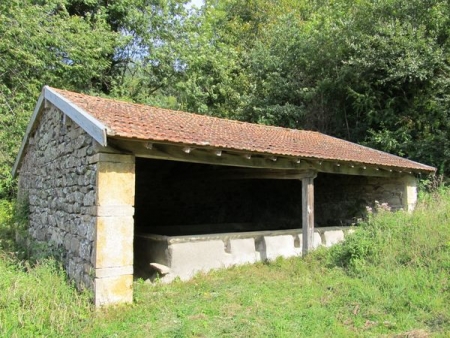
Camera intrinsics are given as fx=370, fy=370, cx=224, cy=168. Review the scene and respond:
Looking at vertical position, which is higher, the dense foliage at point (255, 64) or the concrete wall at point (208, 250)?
the dense foliage at point (255, 64)

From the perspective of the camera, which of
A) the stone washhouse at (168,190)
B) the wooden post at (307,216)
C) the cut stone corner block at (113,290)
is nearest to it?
the cut stone corner block at (113,290)

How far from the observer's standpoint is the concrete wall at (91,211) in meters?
4.56

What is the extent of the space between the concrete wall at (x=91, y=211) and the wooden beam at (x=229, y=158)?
0.21 meters

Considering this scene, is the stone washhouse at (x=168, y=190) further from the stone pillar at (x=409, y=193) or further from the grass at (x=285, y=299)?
the grass at (x=285, y=299)

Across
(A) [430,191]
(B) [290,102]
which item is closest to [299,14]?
(B) [290,102]

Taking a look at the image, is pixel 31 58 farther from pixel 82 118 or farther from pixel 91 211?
pixel 91 211

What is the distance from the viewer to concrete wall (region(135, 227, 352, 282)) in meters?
5.88

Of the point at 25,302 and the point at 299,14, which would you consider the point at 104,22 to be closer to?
the point at 299,14

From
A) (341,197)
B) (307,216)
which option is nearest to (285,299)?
(307,216)

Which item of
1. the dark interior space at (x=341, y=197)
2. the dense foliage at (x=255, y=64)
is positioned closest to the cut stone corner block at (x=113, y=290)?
the dark interior space at (x=341, y=197)

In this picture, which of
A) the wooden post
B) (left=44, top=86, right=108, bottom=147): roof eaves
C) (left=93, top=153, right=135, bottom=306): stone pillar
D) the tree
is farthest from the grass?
the tree

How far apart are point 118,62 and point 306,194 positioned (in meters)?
12.0

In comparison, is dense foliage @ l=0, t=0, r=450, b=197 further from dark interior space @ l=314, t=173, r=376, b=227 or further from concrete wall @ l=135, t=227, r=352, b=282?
concrete wall @ l=135, t=227, r=352, b=282

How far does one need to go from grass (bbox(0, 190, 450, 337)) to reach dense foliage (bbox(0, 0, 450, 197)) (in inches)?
232
